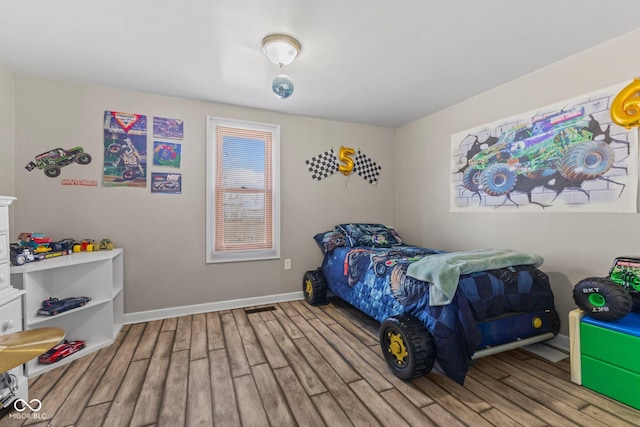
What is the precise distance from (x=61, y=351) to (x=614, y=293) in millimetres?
3671

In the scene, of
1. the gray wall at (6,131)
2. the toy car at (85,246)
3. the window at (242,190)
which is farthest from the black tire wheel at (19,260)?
the window at (242,190)

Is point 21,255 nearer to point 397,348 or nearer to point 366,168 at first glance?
point 397,348

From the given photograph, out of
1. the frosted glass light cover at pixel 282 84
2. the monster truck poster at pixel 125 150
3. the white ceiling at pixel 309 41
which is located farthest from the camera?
the monster truck poster at pixel 125 150

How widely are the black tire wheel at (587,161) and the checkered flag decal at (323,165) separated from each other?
2.34 m

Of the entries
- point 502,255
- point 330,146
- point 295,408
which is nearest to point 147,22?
point 330,146

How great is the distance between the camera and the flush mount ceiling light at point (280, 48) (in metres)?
1.93

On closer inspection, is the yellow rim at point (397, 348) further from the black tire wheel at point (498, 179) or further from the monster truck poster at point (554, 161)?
the black tire wheel at point (498, 179)

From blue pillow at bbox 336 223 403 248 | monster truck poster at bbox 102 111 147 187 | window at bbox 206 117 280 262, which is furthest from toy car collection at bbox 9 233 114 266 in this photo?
blue pillow at bbox 336 223 403 248

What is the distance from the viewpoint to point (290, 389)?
1742 millimetres

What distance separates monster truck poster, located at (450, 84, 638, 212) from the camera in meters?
1.95

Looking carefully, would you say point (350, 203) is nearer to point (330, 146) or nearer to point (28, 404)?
point (330, 146)

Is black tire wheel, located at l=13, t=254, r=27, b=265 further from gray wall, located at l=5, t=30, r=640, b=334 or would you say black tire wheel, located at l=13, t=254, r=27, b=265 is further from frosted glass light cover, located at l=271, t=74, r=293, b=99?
frosted glass light cover, located at l=271, t=74, r=293, b=99

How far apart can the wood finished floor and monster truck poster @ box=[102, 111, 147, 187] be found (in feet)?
4.94

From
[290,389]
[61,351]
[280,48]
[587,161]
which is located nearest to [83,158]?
[61,351]
